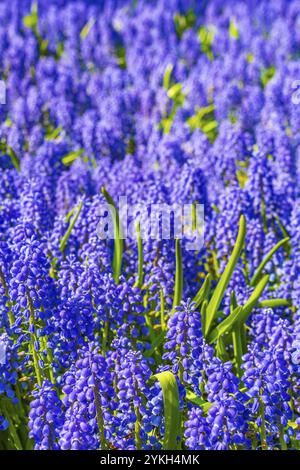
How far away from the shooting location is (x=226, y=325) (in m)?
4.84

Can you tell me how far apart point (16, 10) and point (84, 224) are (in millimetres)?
8422

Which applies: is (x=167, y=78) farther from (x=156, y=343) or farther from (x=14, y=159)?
(x=156, y=343)

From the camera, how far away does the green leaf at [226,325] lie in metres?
4.78

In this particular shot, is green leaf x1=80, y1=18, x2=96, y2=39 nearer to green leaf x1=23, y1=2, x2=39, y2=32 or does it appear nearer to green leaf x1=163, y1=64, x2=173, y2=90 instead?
green leaf x1=23, y1=2, x2=39, y2=32

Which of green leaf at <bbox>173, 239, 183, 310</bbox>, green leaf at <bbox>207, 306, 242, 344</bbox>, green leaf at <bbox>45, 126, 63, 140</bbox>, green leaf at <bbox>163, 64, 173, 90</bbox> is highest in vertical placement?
green leaf at <bbox>163, 64, 173, 90</bbox>

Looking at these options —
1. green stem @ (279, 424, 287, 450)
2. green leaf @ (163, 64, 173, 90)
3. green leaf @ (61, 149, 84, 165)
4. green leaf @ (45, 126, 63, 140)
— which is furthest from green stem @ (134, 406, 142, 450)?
green leaf @ (163, 64, 173, 90)

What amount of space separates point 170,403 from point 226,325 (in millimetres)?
1027

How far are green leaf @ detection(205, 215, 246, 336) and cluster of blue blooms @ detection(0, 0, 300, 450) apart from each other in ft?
0.05

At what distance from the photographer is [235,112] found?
870 centimetres

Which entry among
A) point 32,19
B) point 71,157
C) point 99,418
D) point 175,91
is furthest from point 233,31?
point 99,418

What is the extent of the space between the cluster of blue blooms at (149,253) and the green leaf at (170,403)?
27 mm

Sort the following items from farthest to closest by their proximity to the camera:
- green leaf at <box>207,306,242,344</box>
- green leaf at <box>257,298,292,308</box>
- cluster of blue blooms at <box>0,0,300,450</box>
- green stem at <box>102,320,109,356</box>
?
green leaf at <box>257,298,292,308</box> → green leaf at <box>207,306,242,344</box> → green stem at <box>102,320,109,356</box> → cluster of blue blooms at <box>0,0,300,450</box>

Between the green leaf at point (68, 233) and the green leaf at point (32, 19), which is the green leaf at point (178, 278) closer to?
the green leaf at point (68, 233)

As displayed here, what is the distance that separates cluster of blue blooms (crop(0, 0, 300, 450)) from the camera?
396 cm
